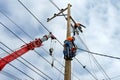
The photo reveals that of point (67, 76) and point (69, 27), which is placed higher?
point (69, 27)

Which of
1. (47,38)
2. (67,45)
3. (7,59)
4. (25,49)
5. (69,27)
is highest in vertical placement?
(47,38)

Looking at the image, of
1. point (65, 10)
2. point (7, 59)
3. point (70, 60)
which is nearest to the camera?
point (70, 60)

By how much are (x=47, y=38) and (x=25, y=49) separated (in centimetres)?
220

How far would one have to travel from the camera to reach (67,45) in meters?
15.1

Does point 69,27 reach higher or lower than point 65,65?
higher

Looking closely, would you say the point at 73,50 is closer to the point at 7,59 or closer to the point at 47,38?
the point at 7,59

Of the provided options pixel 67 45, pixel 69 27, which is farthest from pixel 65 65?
pixel 69 27

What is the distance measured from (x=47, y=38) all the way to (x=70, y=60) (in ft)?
29.6

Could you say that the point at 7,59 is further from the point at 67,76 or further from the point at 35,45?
the point at 67,76

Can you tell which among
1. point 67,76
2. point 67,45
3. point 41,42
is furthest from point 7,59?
point 67,76

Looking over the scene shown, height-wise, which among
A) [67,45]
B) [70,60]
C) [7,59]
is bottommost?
[70,60]

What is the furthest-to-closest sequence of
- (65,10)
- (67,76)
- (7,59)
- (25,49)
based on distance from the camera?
(25,49) < (7,59) < (65,10) < (67,76)

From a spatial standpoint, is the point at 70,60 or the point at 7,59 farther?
the point at 7,59

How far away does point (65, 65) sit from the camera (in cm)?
1412
